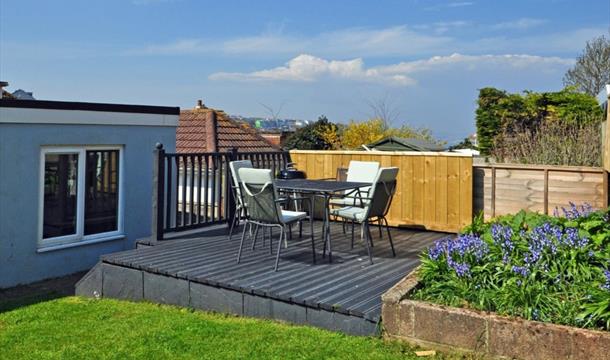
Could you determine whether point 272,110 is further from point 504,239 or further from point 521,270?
point 521,270

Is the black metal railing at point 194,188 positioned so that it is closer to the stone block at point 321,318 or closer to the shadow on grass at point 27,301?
the shadow on grass at point 27,301

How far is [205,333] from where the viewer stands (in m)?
3.81

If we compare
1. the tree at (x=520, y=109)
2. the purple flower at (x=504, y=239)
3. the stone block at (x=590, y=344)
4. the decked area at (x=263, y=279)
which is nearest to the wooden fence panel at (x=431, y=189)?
the decked area at (x=263, y=279)

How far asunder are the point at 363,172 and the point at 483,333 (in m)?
4.12

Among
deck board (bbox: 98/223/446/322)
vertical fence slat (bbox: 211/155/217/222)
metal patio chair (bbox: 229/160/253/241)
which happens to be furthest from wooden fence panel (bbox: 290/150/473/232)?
vertical fence slat (bbox: 211/155/217/222)

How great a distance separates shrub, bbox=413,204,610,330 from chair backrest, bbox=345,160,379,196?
3.02 metres

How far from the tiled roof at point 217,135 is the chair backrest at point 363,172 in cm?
618

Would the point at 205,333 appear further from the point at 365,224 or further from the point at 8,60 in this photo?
the point at 8,60

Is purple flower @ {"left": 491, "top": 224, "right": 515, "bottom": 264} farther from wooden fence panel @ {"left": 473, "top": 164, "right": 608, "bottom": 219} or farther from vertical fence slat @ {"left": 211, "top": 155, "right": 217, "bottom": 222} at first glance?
vertical fence slat @ {"left": 211, "top": 155, "right": 217, "bottom": 222}

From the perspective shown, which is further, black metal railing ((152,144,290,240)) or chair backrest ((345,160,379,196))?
chair backrest ((345,160,379,196))

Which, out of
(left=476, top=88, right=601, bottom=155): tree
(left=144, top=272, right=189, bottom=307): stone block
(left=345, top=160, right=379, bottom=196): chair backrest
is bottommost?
(left=144, top=272, right=189, bottom=307): stone block

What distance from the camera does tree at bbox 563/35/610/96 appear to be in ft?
71.8

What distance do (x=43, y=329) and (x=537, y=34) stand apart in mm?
14878

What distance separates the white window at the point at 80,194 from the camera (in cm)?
713
